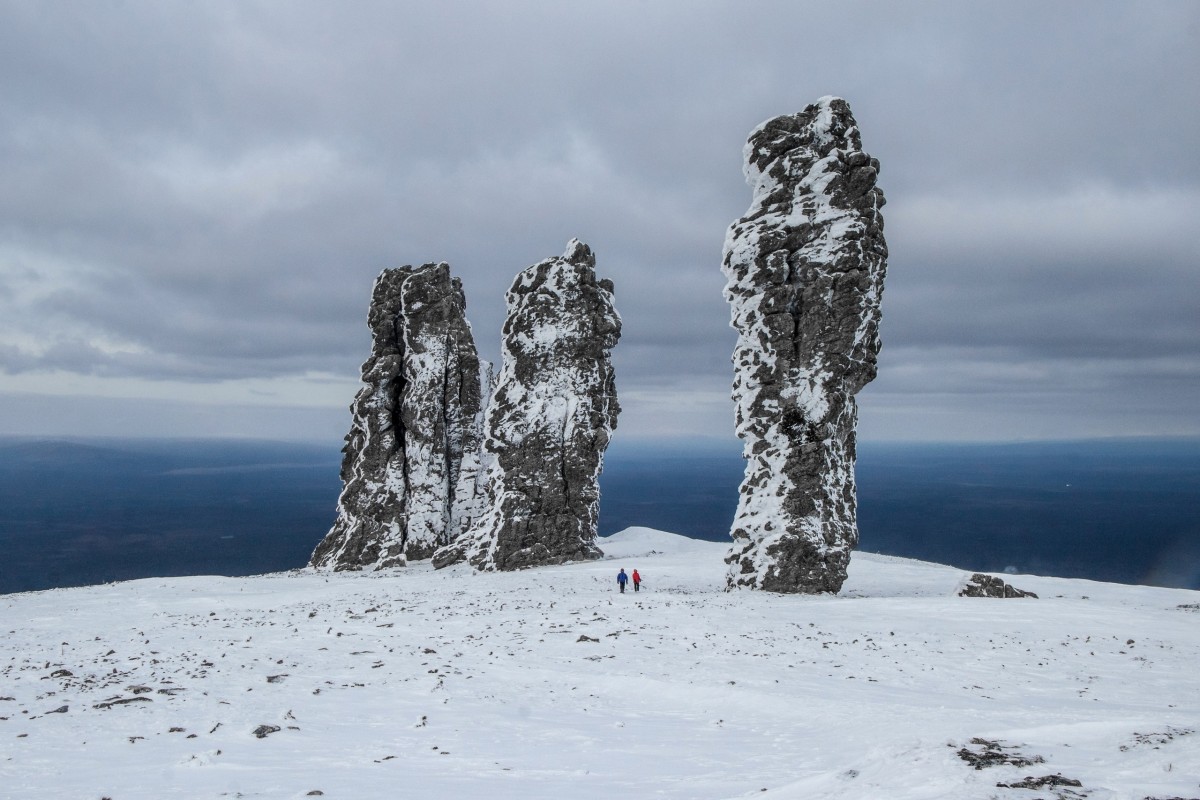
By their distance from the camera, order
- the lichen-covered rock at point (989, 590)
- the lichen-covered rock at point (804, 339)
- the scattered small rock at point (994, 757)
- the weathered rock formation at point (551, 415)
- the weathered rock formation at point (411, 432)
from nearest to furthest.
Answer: the scattered small rock at point (994, 757)
the lichen-covered rock at point (989, 590)
the lichen-covered rock at point (804, 339)
the weathered rock formation at point (551, 415)
the weathered rock formation at point (411, 432)

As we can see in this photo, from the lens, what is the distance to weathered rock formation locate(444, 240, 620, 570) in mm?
33625

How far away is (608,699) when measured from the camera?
454 inches

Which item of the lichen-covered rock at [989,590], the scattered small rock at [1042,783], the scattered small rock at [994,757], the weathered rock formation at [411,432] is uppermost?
the weathered rock formation at [411,432]

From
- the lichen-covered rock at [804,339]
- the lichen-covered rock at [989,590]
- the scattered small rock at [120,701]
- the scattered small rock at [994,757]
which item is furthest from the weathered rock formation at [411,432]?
the scattered small rock at [994,757]

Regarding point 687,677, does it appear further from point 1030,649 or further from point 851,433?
point 851,433

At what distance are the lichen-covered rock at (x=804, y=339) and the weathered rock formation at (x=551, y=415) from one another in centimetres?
1101

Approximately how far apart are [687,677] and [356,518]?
30825 millimetres

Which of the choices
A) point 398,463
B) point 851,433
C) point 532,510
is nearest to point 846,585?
point 851,433

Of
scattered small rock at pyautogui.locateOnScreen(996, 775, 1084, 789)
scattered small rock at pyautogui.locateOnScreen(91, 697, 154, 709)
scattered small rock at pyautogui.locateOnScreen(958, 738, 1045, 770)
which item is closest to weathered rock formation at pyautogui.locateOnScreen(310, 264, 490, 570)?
scattered small rock at pyautogui.locateOnScreen(91, 697, 154, 709)

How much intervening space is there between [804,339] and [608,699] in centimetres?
1535

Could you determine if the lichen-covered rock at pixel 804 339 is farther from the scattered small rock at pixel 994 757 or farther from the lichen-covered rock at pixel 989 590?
the scattered small rock at pixel 994 757

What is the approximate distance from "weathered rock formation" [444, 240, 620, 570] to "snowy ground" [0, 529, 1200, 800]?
1206cm

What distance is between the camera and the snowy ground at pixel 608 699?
7730mm

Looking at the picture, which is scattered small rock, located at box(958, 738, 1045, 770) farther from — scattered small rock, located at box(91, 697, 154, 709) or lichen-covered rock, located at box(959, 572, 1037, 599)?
lichen-covered rock, located at box(959, 572, 1037, 599)
